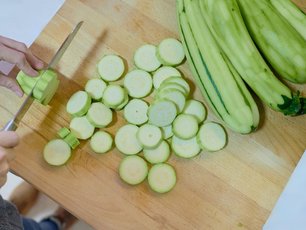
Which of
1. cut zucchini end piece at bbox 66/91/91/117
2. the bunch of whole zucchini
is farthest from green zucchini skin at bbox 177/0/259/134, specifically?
cut zucchini end piece at bbox 66/91/91/117

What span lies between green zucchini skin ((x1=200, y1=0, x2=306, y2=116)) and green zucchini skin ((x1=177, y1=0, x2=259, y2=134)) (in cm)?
3

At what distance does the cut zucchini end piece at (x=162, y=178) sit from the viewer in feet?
3.95

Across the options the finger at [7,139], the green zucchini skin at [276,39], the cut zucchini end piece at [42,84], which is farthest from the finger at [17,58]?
the green zucchini skin at [276,39]

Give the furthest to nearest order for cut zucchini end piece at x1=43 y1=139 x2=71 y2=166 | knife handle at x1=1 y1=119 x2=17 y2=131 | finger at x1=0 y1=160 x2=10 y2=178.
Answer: cut zucchini end piece at x1=43 y1=139 x2=71 y2=166, knife handle at x1=1 y1=119 x2=17 y2=131, finger at x1=0 y1=160 x2=10 y2=178

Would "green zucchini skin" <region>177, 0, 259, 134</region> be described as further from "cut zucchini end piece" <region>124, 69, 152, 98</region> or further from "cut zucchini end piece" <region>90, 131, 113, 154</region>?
"cut zucchini end piece" <region>90, 131, 113, 154</region>

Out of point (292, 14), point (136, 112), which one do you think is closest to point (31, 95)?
point (136, 112)

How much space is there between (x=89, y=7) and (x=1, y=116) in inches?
17.2

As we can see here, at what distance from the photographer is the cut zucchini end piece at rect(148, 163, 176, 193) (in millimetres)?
1205

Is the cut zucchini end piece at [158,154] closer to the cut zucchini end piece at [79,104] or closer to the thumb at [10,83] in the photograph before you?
the cut zucchini end piece at [79,104]

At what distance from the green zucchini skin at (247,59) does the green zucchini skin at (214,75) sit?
0.10ft

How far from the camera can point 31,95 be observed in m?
1.20

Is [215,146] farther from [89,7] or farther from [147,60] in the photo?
[89,7]

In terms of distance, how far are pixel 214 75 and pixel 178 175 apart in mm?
298

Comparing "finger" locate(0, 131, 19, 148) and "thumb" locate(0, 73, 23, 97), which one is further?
"thumb" locate(0, 73, 23, 97)
